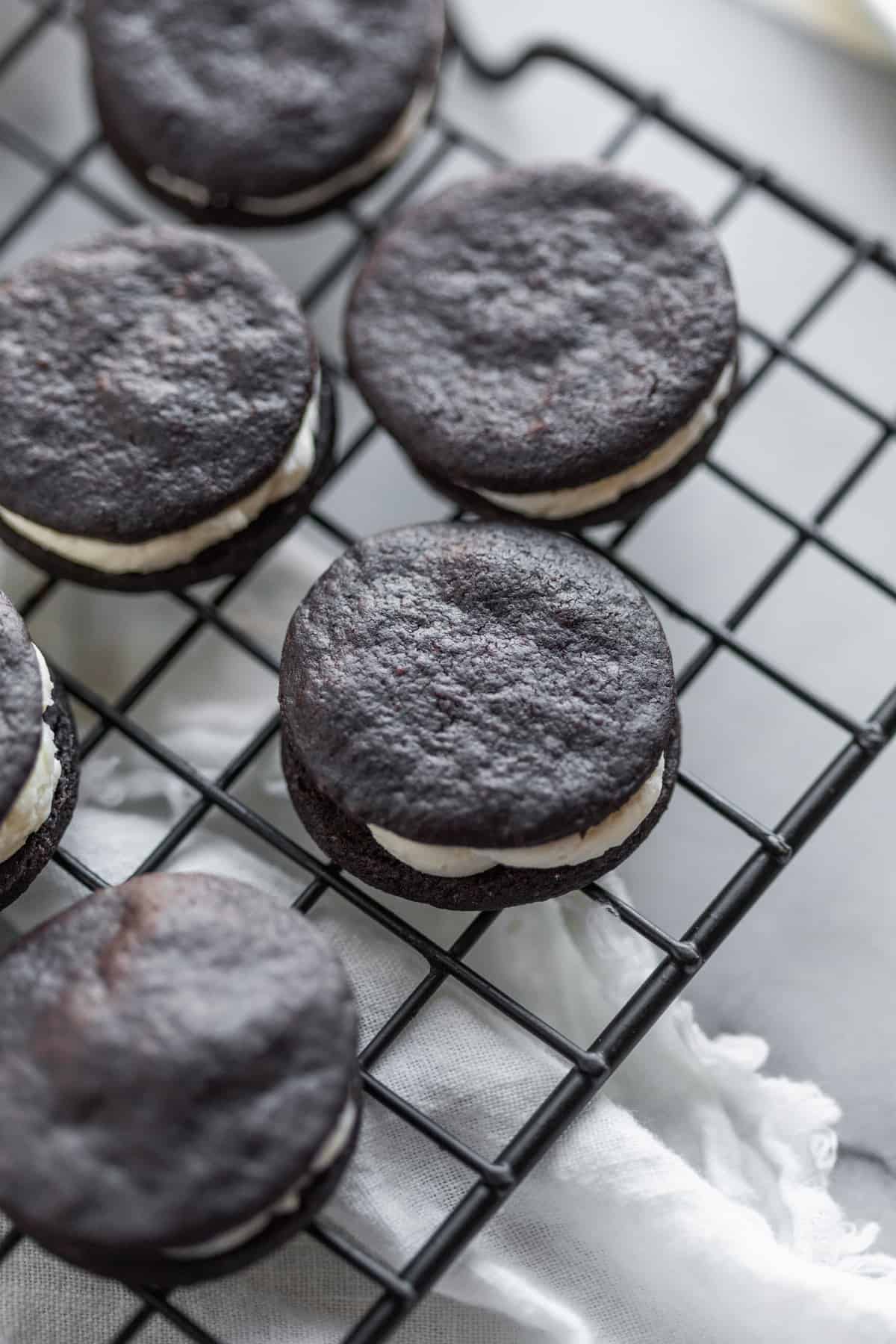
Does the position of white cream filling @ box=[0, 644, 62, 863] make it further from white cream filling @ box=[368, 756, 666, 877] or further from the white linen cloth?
white cream filling @ box=[368, 756, 666, 877]

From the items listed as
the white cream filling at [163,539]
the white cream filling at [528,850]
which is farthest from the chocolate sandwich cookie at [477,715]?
the white cream filling at [163,539]

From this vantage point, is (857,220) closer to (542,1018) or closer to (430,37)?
(430,37)

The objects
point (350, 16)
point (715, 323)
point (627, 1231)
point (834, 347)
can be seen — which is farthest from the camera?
point (834, 347)

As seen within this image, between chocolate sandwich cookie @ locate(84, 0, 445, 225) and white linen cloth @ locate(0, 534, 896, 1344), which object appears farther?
chocolate sandwich cookie @ locate(84, 0, 445, 225)

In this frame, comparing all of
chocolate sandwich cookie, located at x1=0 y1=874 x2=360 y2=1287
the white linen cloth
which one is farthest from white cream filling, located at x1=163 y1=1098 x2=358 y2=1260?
the white linen cloth

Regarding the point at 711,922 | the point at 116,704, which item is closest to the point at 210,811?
the point at 116,704

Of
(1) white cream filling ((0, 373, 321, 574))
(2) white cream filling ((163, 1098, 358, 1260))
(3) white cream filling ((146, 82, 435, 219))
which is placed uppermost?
(3) white cream filling ((146, 82, 435, 219))
